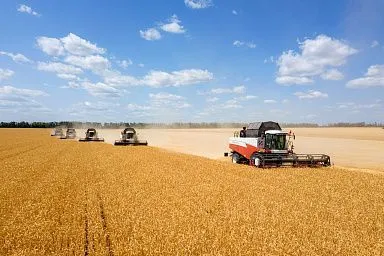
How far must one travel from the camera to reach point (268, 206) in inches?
478

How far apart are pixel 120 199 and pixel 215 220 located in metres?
4.10

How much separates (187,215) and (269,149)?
15886 millimetres

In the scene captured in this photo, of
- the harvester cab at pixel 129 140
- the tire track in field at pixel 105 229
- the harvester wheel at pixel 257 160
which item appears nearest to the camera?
the tire track in field at pixel 105 229

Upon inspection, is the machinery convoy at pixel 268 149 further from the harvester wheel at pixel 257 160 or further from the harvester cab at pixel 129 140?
the harvester cab at pixel 129 140

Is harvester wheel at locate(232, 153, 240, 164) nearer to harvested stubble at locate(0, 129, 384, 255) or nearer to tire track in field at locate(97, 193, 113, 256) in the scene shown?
harvested stubble at locate(0, 129, 384, 255)

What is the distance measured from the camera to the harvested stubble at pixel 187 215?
26.7 ft

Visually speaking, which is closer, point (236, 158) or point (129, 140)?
point (236, 158)

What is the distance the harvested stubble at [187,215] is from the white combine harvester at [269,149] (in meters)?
5.71

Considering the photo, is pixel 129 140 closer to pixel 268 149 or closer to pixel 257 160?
pixel 268 149

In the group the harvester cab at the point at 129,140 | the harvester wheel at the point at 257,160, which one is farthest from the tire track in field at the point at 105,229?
the harvester cab at the point at 129,140

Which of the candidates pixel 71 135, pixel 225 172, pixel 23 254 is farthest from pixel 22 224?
pixel 71 135

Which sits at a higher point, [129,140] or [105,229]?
[129,140]

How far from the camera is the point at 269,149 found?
84.1ft

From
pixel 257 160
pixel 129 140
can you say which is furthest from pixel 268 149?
pixel 129 140
